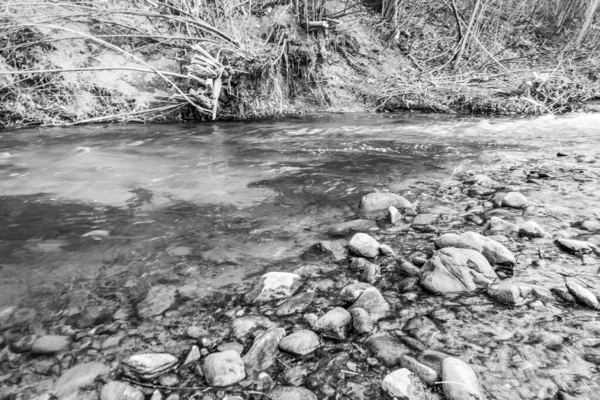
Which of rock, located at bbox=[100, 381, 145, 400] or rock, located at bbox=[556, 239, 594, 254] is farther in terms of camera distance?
rock, located at bbox=[556, 239, 594, 254]

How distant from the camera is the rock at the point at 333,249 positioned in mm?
2010

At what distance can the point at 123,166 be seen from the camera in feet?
12.6

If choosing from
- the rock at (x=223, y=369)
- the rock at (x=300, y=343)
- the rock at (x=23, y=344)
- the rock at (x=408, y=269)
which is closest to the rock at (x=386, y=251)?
the rock at (x=408, y=269)

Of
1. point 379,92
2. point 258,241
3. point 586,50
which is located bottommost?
point 258,241

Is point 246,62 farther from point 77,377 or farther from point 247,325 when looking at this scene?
point 77,377

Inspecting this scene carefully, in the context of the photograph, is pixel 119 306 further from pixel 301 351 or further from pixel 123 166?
pixel 123 166

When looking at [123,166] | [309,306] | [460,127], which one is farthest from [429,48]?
[309,306]

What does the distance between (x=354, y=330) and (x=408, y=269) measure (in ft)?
1.71

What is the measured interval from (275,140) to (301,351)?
394 centimetres

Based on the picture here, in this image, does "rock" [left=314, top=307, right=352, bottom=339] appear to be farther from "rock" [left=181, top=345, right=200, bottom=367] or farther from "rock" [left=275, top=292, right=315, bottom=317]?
"rock" [left=181, top=345, right=200, bottom=367]

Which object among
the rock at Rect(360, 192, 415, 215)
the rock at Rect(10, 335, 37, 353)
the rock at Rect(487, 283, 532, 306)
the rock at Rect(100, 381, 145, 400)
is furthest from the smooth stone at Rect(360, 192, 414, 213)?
the rock at Rect(10, 335, 37, 353)

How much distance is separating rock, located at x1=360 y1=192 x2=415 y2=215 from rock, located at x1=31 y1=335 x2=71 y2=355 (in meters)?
1.97

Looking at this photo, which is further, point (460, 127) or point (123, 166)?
point (460, 127)

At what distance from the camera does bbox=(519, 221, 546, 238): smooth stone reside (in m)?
→ 2.04
